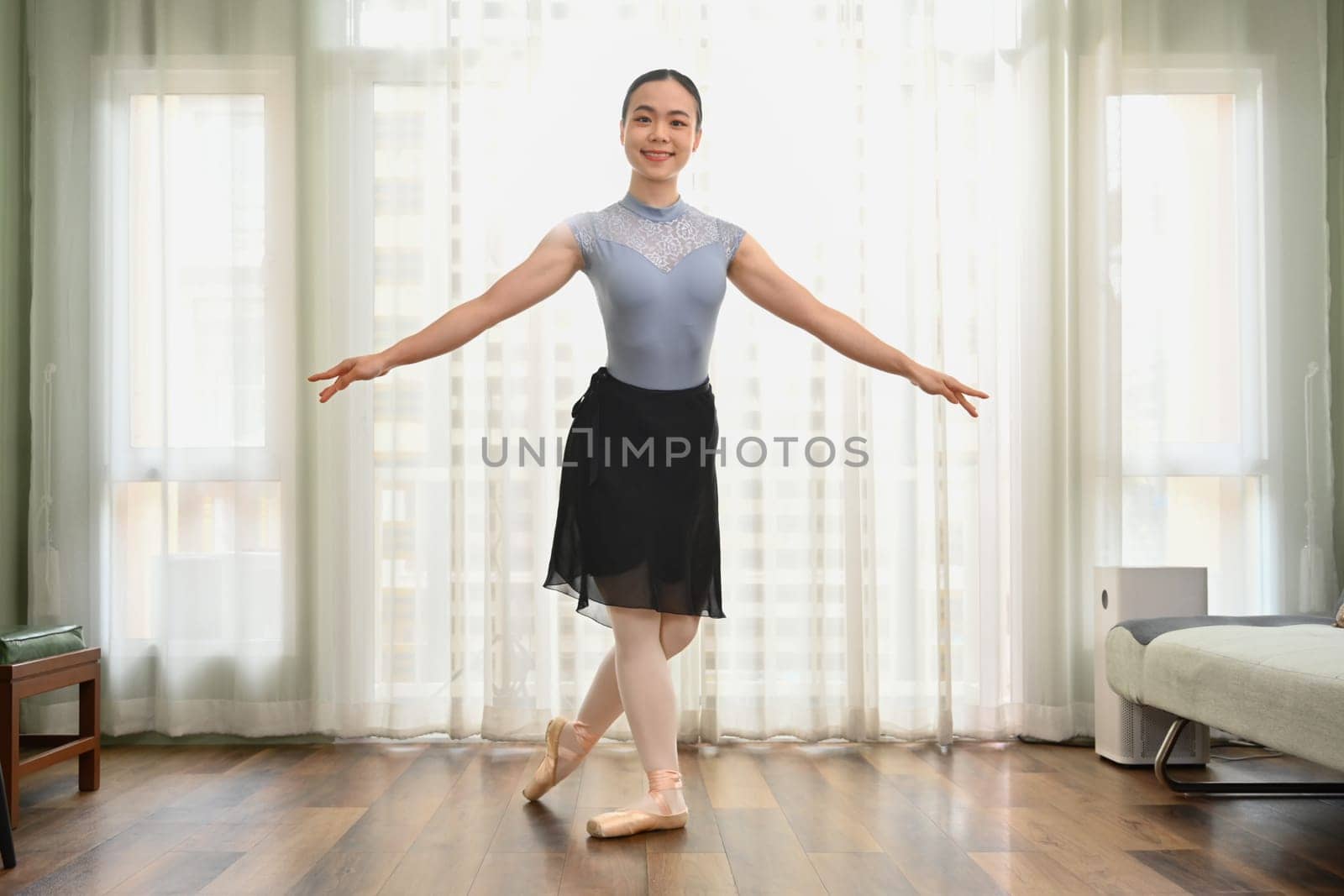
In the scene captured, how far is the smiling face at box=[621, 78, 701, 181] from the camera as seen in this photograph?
224cm

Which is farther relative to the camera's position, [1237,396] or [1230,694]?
[1237,396]

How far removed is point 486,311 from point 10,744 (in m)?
1.34

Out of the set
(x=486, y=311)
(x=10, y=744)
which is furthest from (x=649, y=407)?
(x=10, y=744)

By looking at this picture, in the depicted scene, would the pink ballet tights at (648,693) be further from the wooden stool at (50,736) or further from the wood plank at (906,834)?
the wooden stool at (50,736)

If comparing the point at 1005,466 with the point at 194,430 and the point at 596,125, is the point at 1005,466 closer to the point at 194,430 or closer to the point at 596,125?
the point at 596,125

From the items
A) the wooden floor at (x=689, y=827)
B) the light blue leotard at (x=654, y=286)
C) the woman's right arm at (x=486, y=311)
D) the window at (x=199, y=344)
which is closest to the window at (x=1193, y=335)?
the wooden floor at (x=689, y=827)

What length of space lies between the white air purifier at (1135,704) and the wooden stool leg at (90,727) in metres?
2.46

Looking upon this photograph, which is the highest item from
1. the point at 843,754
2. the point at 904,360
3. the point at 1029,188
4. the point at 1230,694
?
the point at 1029,188

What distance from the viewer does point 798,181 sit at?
10.5ft

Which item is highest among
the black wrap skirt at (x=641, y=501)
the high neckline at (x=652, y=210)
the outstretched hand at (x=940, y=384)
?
the high neckline at (x=652, y=210)

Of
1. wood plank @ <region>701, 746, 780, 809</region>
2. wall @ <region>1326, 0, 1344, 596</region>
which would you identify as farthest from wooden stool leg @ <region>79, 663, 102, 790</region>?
wall @ <region>1326, 0, 1344, 596</region>

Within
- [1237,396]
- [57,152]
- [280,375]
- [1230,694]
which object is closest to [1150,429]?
[1237,396]

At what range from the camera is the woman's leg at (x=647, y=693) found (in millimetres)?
2219

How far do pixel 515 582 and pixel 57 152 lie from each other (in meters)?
1.77
